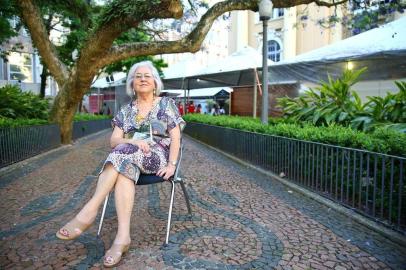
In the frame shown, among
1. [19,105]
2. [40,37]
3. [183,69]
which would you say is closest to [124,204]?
[40,37]

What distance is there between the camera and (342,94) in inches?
304

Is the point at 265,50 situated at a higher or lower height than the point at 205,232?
higher

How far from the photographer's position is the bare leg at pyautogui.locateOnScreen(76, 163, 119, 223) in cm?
316

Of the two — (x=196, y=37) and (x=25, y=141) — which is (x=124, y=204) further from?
(x=196, y=37)

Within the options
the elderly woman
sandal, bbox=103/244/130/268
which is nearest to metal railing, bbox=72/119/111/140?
the elderly woman

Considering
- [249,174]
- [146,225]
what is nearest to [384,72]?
[249,174]

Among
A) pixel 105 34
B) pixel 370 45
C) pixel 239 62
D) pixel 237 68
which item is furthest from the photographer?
pixel 239 62

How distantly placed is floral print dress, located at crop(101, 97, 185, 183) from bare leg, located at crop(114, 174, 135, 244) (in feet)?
0.40

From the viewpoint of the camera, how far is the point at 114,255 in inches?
117

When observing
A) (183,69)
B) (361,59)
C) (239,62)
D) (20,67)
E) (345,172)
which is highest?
(20,67)

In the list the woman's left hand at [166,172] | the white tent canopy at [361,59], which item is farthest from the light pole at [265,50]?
the woman's left hand at [166,172]

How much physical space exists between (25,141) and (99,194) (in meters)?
6.33

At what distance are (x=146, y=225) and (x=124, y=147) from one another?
1.00 metres

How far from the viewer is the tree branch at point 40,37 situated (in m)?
10.7
